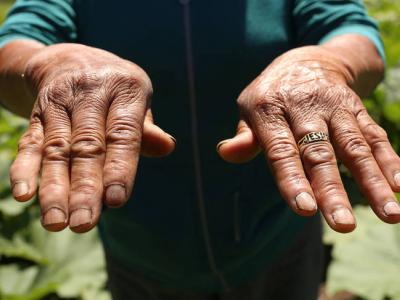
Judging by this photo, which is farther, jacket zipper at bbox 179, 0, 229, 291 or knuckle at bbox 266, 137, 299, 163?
jacket zipper at bbox 179, 0, 229, 291

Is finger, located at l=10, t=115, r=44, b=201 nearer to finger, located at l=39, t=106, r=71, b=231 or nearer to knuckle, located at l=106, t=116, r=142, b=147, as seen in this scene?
finger, located at l=39, t=106, r=71, b=231

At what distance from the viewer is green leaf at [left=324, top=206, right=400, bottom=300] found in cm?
259

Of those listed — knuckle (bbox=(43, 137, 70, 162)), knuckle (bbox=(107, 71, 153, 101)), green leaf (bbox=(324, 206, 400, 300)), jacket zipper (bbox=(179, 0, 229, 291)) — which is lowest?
green leaf (bbox=(324, 206, 400, 300))

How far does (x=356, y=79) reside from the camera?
1377mm

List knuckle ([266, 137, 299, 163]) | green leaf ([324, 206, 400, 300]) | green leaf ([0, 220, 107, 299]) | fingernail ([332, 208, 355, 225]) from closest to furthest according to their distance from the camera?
1. fingernail ([332, 208, 355, 225])
2. knuckle ([266, 137, 299, 163])
3. green leaf ([324, 206, 400, 300])
4. green leaf ([0, 220, 107, 299])

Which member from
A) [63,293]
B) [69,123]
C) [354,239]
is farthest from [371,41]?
[63,293]

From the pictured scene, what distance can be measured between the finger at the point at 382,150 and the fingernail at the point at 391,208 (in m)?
0.05

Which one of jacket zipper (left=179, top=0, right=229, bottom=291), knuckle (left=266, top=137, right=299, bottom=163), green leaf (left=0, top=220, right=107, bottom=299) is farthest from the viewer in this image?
green leaf (left=0, top=220, right=107, bottom=299)

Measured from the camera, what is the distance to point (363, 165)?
3.50 ft

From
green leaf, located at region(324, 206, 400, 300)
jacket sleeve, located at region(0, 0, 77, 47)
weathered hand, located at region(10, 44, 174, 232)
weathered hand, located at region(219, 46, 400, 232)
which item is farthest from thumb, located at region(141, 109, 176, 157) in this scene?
green leaf, located at region(324, 206, 400, 300)

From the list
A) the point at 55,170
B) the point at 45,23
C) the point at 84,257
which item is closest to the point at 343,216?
the point at 55,170

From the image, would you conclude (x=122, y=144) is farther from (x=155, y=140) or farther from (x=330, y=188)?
(x=330, y=188)

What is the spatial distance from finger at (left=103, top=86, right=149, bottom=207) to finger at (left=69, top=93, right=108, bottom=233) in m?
0.01

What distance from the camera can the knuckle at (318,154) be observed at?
42.1 inches
